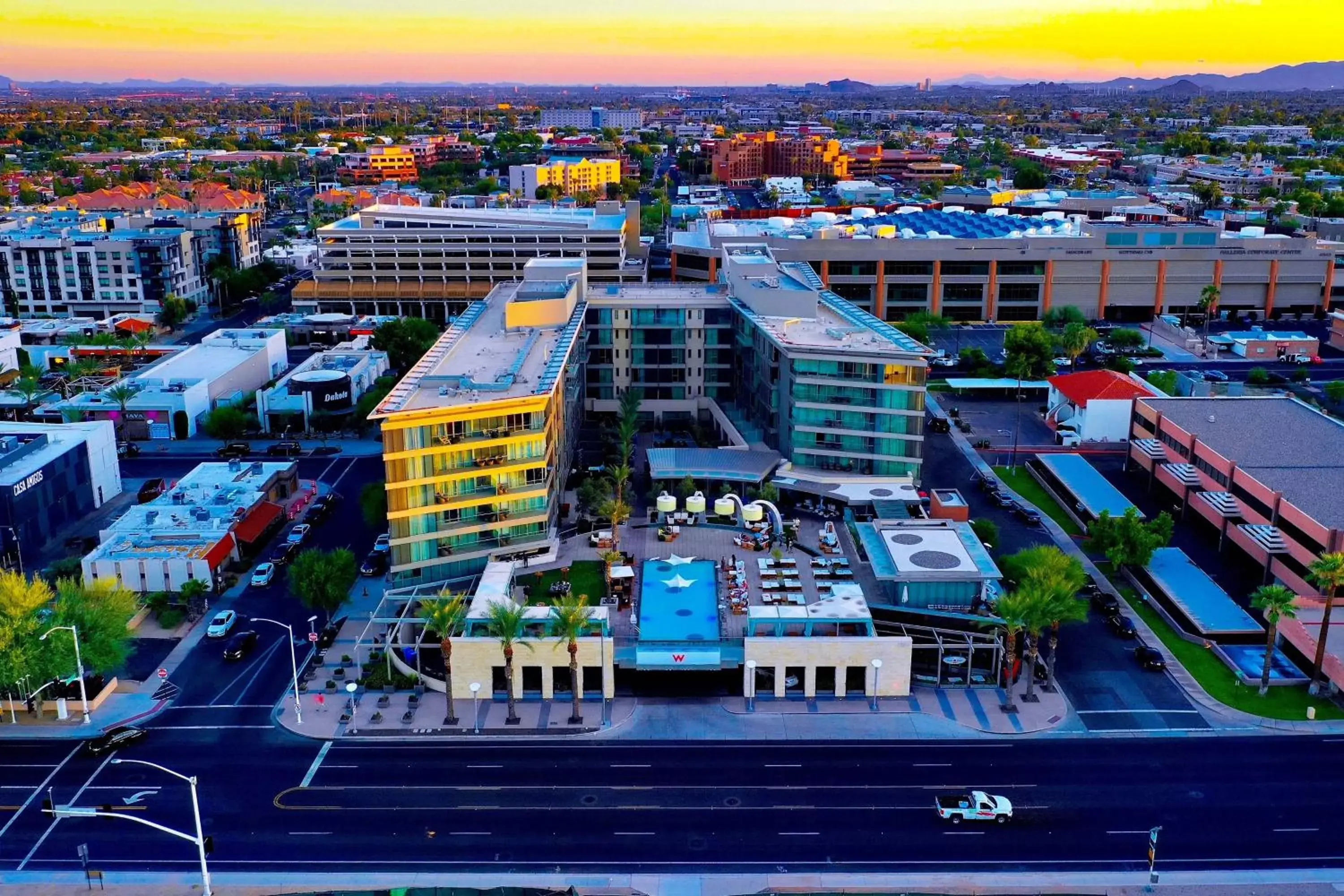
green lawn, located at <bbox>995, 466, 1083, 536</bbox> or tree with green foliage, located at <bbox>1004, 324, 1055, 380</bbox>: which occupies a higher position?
tree with green foliage, located at <bbox>1004, 324, 1055, 380</bbox>

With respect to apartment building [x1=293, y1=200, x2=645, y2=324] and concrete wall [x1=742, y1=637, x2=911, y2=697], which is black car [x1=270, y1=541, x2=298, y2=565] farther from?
apartment building [x1=293, y1=200, x2=645, y2=324]

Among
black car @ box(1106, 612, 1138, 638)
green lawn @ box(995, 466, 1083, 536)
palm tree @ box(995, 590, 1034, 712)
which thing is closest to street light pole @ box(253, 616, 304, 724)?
palm tree @ box(995, 590, 1034, 712)

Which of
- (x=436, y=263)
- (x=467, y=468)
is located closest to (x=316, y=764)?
(x=467, y=468)

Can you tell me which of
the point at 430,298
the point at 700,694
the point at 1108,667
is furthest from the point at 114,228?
the point at 1108,667

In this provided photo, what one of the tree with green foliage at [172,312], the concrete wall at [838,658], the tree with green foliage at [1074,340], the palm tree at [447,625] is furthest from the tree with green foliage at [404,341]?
the concrete wall at [838,658]

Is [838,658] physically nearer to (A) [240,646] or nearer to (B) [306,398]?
(A) [240,646]
